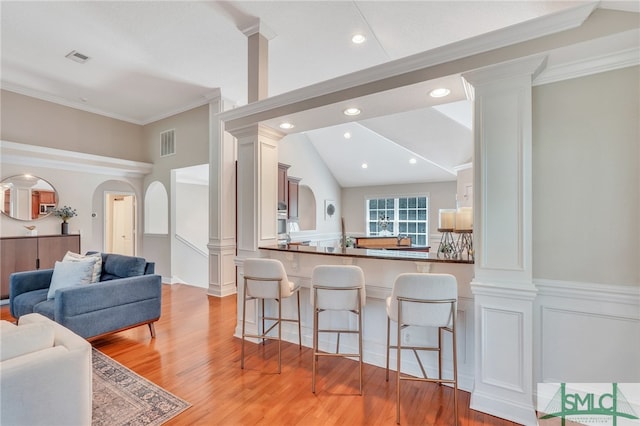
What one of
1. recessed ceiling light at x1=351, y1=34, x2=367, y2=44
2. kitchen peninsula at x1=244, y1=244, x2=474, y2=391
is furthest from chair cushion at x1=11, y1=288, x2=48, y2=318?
recessed ceiling light at x1=351, y1=34, x2=367, y2=44

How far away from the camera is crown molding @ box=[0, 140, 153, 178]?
14.7 ft

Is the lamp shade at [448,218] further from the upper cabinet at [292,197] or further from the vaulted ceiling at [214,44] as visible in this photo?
the upper cabinet at [292,197]

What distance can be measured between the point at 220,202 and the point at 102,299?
238 centimetres

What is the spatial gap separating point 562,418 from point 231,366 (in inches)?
98.1

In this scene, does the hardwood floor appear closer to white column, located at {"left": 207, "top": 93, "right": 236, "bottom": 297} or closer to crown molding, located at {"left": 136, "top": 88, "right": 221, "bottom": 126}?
white column, located at {"left": 207, "top": 93, "right": 236, "bottom": 297}

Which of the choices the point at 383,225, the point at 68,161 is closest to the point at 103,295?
the point at 68,161

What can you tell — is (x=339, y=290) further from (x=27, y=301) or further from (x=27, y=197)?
(x=27, y=197)

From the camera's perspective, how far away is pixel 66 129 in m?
5.18

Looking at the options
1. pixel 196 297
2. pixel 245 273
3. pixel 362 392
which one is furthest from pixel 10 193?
pixel 362 392

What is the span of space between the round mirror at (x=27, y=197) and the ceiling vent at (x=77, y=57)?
2248mm

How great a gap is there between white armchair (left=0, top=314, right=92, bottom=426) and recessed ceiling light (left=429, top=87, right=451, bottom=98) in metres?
2.84

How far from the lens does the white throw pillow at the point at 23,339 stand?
1340mm

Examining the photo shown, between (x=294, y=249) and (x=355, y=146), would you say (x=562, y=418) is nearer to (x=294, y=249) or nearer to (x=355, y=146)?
(x=294, y=249)

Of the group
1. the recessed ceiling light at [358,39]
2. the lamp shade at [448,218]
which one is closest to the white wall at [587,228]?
the lamp shade at [448,218]
